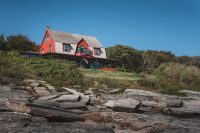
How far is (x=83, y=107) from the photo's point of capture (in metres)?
7.24

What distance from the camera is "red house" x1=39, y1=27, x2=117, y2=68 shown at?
42281mm

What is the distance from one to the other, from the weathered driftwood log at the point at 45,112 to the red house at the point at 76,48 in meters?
34.6

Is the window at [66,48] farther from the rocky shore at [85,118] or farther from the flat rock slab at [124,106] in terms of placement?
the flat rock slab at [124,106]

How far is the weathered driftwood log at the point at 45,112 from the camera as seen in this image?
565cm

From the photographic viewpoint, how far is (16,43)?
4484 cm

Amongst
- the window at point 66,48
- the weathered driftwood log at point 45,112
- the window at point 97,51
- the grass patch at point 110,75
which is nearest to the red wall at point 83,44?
the window at point 97,51

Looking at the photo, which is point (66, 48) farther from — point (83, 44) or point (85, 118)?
point (85, 118)

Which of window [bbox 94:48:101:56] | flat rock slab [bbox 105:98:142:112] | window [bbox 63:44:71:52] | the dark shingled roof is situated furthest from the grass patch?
window [bbox 94:48:101:56]

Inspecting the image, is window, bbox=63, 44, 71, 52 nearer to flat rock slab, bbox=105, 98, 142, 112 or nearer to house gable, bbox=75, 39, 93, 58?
house gable, bbox=75, 39, 93, 58

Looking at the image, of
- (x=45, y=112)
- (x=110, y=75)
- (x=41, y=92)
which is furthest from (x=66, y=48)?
(x=45, y=112)

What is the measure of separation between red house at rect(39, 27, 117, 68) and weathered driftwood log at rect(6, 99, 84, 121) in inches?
1364

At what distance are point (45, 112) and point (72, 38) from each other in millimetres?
40307

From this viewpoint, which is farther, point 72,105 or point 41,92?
point 41,92

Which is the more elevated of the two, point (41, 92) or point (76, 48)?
point (76, 48)
